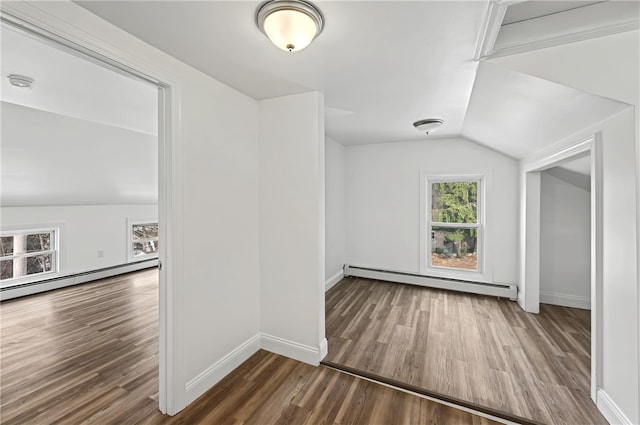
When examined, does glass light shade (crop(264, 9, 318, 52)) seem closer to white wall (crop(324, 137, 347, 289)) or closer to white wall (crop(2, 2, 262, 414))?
white wall (crop(2, 2, 262, 414))

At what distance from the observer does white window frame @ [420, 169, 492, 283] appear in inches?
157

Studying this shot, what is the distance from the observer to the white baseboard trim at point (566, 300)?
345cm

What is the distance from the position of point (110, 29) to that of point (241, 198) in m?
1.35

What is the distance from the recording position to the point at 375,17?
1358mm

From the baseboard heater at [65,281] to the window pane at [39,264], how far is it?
242 mm

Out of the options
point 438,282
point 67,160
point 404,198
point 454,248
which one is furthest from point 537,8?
point 67,160

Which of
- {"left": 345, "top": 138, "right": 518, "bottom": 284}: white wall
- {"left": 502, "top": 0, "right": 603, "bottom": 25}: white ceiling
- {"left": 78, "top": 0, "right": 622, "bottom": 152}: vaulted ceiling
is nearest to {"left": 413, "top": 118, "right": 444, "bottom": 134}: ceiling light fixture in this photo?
{"left": 78, "top": 0, "right": 622, "bottom": 152}: vaulted ceiling

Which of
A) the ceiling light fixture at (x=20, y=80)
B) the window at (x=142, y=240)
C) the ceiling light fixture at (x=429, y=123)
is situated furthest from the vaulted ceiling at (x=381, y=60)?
the window at (x=142, y=240)

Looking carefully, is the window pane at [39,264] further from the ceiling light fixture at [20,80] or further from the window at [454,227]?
the window at [454,227]

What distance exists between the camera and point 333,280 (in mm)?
4410

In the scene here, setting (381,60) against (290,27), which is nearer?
(290,27)

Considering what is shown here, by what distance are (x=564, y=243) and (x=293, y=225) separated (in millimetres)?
3680

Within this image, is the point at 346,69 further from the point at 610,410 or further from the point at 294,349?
the point at 610,410

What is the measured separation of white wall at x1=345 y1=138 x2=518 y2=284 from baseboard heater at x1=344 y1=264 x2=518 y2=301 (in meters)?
0.10
